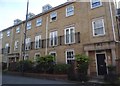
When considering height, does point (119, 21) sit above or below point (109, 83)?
above

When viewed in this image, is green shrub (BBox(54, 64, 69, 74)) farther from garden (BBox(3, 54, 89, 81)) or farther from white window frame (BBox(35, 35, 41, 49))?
white window frame (BBox(35, 35, 41, 49))

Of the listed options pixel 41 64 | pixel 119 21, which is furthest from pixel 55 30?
pixel 119 21

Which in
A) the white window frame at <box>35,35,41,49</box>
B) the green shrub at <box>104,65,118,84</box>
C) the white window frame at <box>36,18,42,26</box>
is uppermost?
the white window frame at <box>36,18,42,26</box>

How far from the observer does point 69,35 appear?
18.9 meters

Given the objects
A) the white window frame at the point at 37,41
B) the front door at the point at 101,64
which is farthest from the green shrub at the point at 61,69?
the white window frame at the point at 37,41

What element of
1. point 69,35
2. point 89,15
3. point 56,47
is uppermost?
point 89,15

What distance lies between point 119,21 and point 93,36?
3120 millimetres

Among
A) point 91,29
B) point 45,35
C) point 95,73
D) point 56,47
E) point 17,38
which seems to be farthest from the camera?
point 17,38

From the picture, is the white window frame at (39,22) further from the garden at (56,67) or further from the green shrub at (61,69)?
the green shrub at (61,69)

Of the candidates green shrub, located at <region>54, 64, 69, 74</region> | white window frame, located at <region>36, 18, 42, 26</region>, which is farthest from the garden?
white window frame, located at <region>36, 18, 42, 26</region>

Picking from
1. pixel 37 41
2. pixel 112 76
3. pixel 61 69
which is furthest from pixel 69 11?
pixel 112 76

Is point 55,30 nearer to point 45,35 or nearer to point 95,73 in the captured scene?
point 45,35

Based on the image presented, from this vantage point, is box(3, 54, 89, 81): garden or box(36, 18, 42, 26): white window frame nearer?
box(3, 54, 89, 81): garden

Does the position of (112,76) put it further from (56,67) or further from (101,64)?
(56,67)
